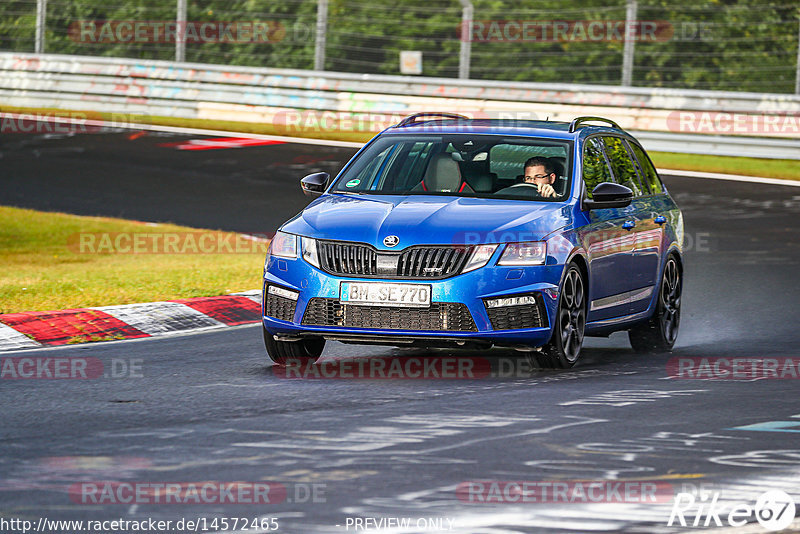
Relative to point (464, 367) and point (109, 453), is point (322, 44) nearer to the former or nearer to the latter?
Answer: point (464, 367)

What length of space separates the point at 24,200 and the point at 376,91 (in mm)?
8908

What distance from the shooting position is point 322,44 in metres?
28.5

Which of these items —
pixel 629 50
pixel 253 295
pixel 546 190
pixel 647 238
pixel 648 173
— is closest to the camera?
pixel 546 190

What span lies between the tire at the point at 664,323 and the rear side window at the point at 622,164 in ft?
2.20

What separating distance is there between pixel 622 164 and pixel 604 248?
1352 mm

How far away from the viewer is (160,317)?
11.9m

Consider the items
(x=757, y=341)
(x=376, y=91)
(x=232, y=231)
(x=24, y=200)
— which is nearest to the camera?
(x=757, y=341)

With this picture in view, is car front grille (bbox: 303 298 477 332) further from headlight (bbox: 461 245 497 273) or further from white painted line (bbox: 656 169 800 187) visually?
white painted line (bbox: 656 169 800 187)

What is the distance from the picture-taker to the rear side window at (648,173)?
11969 millimetres

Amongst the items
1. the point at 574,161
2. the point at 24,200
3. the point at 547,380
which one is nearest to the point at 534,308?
the point at 547,380

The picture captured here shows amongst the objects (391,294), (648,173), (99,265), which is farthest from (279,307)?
(99,265)

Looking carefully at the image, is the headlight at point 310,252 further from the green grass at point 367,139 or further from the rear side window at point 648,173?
the green grass at point 367,139

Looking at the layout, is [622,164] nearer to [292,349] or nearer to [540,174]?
[540,174]

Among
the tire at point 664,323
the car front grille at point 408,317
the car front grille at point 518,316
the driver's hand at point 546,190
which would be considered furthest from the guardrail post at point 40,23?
the car front grille at point 518,316
